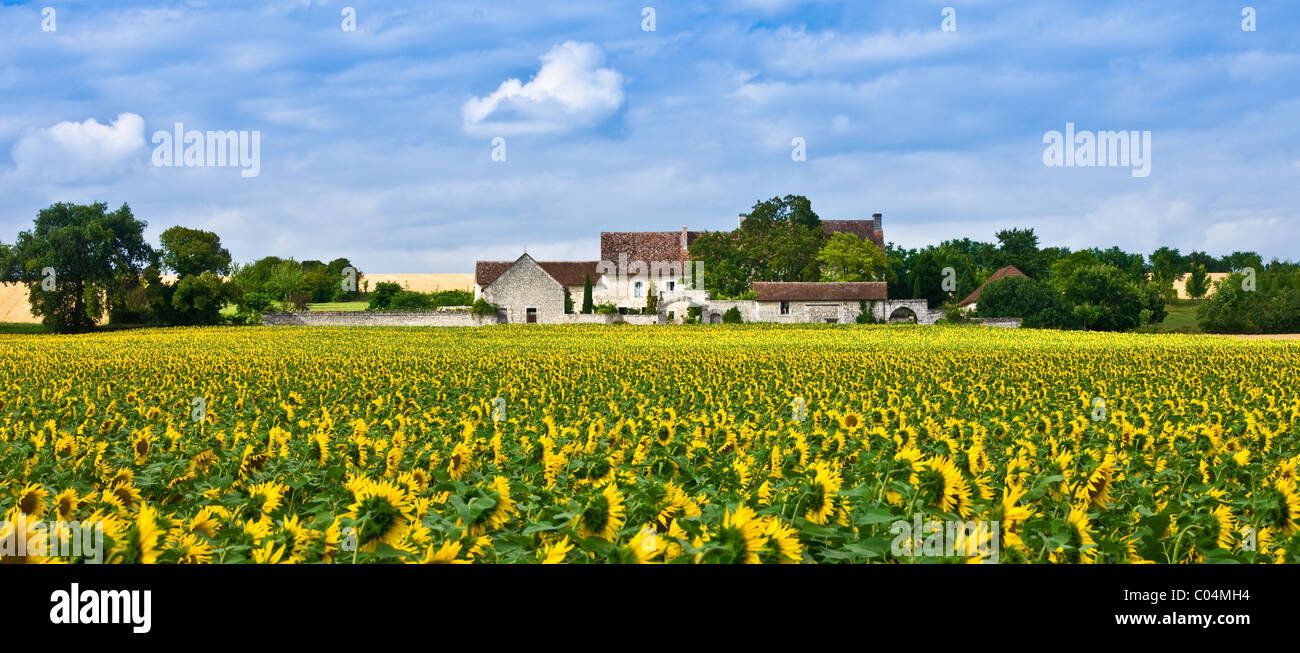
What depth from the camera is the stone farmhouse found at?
204ft

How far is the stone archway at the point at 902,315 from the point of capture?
6462 centimetres

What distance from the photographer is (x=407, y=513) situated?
3.63 metres

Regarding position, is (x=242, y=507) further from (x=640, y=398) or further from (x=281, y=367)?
(x=281, y=367)

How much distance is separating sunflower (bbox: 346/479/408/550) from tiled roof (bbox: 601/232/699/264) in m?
68.2

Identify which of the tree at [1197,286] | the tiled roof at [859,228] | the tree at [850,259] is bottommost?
the tree at [1197,286]

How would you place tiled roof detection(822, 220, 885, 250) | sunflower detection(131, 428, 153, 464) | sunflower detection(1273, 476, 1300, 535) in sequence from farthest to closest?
tiled roof detection(822, 220, 885, 250) → sunflower detection(131, 428, 153, 464) → sunflower detection(1273, 476, 1300, 535)

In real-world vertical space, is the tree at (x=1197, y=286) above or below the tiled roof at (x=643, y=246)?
below

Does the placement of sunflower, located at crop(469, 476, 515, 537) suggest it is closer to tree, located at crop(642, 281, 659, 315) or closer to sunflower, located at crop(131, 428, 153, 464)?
sunflower, located at crop(131, 428, 153, 464)

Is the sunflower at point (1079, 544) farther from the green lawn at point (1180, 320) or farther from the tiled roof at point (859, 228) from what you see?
the tiled roof at point (859, 228)

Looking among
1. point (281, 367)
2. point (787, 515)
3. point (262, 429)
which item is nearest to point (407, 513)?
point (787, 515)

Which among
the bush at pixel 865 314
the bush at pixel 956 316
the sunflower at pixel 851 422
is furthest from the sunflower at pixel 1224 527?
the bush at pixel 956 316

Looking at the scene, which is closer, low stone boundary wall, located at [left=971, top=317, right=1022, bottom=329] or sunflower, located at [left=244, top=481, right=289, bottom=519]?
sunflower, located at [left=244, top=481, right=289, bottom=519]

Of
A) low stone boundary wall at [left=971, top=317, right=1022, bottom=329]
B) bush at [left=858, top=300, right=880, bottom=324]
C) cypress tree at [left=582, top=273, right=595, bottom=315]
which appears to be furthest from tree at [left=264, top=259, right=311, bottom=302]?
low stone boundary wall at [left=971, top=317, right=1022, bottom=329]

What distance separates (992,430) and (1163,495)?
9.21 ft
